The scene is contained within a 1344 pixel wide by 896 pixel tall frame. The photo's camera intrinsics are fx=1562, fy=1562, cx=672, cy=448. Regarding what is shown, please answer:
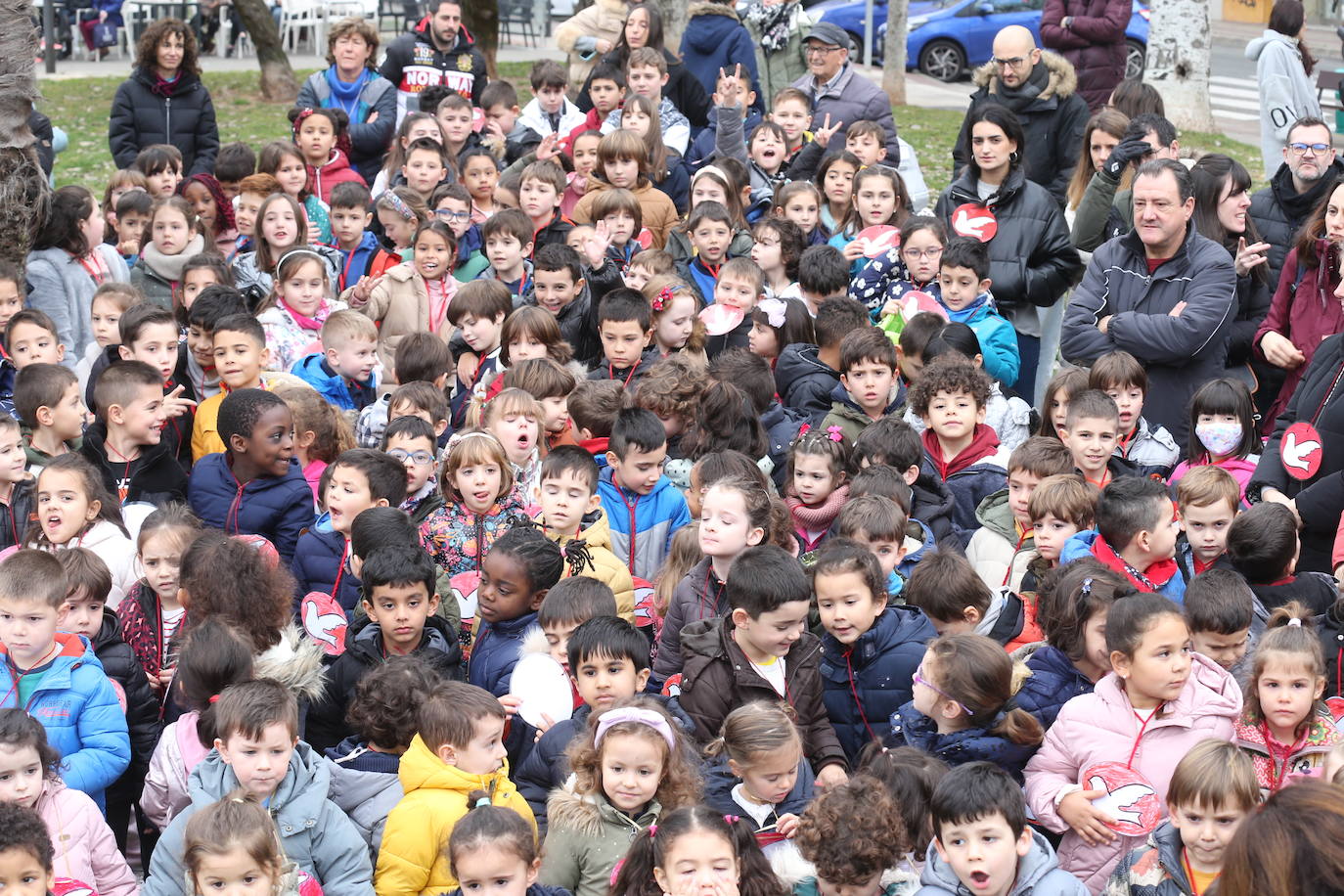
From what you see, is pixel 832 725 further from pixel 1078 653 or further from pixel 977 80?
pixel 977 80

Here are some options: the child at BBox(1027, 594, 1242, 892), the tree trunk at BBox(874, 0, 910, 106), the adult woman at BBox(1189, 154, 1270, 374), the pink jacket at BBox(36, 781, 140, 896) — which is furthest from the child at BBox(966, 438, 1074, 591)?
the tree trunk at BBox(874, 0, 910, 106)

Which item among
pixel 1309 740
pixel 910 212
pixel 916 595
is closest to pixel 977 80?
pixel 910 212

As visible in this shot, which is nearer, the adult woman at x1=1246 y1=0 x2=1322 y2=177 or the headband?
the headband

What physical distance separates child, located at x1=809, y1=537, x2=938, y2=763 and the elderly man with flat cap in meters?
6.13

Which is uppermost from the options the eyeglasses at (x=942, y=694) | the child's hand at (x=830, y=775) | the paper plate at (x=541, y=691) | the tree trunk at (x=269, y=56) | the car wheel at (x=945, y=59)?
the eyeglasses at (x=942, y=694)

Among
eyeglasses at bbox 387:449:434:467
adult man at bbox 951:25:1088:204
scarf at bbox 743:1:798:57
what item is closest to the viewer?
eyeglasses at bbox 387:449:434:467

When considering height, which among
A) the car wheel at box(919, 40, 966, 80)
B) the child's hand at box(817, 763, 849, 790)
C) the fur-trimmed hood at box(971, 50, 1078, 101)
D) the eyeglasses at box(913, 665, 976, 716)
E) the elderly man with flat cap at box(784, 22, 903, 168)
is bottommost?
the car wheel at box(919, 40, 966, 80)

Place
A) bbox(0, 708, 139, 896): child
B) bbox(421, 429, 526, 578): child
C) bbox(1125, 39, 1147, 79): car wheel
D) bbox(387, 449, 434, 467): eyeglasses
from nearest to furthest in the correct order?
1. bbox(0, 708, 139, 896): child
2. bbox(421, 429, 526, 578): child
3. bbox(387, 449, 434, 467): eyeglasses
4. bbox(1125, 39, 1147, 79): car wheel

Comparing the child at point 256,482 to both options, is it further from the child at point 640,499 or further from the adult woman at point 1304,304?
the adult woman at point 1304,304

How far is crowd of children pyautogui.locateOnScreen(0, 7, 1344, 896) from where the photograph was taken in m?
4.39

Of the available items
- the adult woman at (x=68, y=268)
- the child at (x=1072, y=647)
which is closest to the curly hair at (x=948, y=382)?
the child at (x=1072, y=647)

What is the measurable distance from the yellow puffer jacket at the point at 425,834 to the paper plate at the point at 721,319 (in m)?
3.88

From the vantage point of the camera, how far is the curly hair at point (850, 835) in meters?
4.16

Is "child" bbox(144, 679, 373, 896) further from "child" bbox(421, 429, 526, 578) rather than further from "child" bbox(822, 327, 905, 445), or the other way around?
"child" bbox(822, 327, 905, 445)
